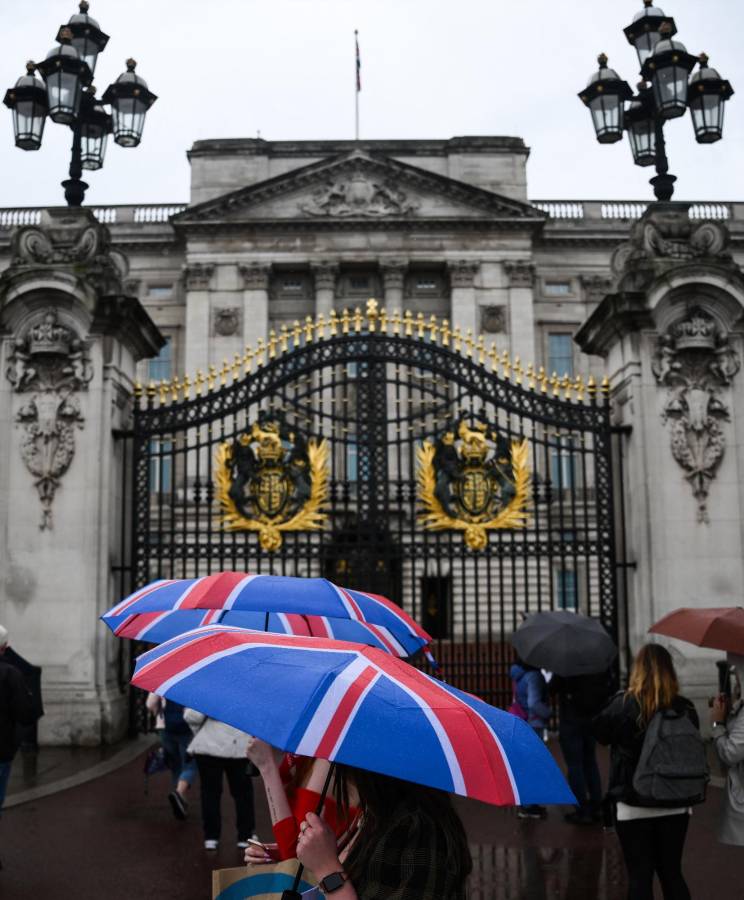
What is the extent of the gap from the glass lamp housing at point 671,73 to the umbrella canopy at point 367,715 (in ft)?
33.9

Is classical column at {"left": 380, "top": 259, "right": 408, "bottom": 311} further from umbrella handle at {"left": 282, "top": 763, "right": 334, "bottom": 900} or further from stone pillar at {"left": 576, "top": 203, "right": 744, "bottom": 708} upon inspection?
umbrella handle at {"left": 282, "top": 763, "right": 334, "bottom": 900}

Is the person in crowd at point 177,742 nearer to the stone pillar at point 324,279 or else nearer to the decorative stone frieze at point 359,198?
the stone pillar at point 324,279

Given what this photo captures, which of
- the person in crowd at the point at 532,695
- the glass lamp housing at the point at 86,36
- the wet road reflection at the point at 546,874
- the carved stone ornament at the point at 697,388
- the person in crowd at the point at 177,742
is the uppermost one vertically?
the glass lamp housing at the point at 86,36

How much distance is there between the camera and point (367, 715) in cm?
269

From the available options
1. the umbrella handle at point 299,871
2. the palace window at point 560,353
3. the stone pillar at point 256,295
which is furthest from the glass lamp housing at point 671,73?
the stone pillar at point 256,295

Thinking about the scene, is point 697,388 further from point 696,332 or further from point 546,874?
point 546,874

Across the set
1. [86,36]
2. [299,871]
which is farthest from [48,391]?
[299,871]

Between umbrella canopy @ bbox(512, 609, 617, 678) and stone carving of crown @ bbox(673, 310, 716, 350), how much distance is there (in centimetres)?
533

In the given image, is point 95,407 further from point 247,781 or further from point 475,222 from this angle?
point 475,222

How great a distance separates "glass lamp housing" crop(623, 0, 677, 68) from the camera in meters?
12.0

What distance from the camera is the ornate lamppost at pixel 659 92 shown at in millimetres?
11539

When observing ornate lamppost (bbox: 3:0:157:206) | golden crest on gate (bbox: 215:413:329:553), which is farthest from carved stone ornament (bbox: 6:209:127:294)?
golden crest on gate (bbox: 215:413:329:553)

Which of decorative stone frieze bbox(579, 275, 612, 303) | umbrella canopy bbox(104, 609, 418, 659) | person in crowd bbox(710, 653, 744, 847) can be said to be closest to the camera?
person in crowd bbox(710, 653, 744, 847)

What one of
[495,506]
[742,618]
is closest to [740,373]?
[495,506]
